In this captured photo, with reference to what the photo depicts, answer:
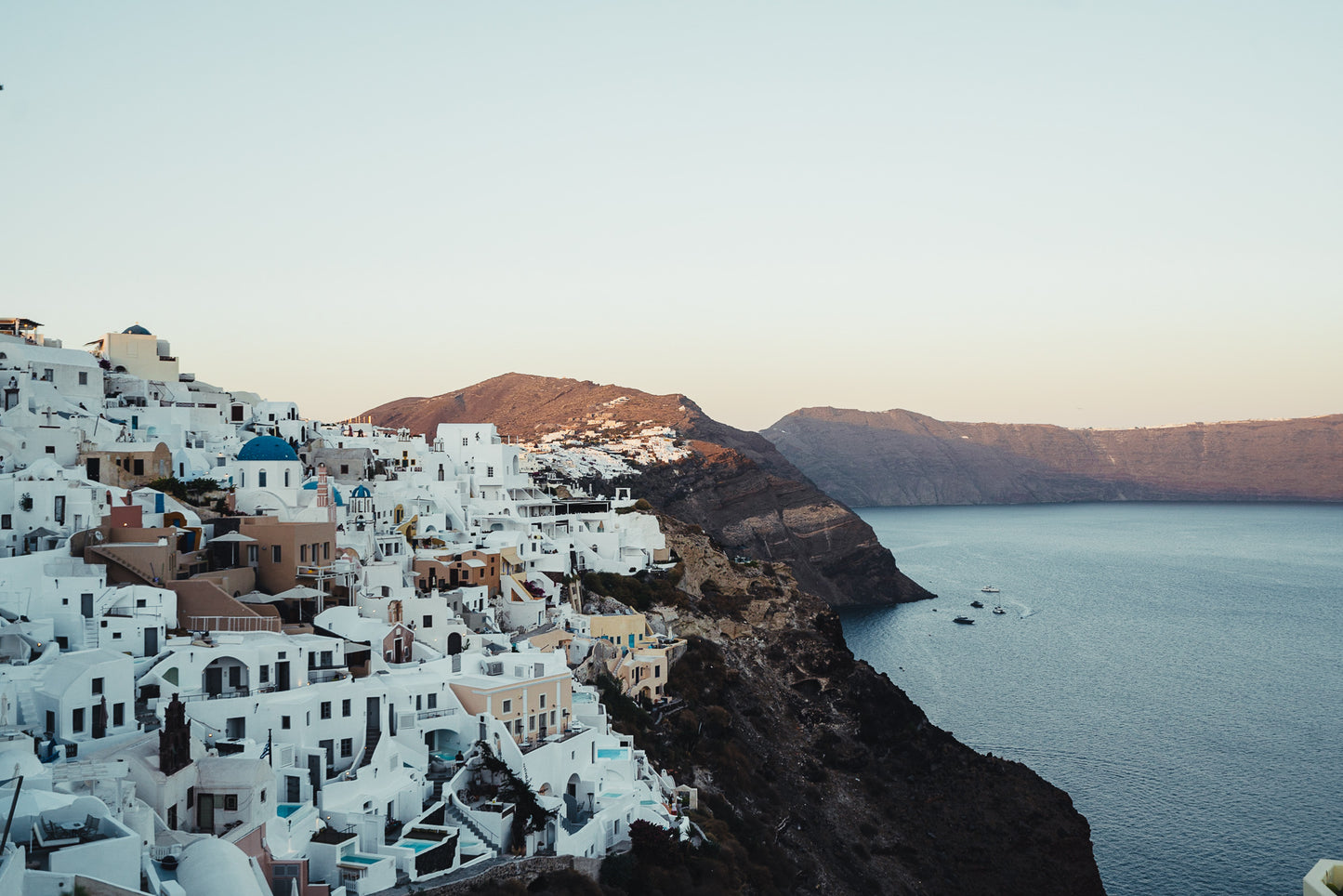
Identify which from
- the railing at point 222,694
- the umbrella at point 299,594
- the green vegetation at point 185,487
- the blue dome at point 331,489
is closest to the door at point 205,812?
the railing at point 222,694

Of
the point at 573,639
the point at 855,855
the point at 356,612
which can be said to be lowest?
the point at 855,855

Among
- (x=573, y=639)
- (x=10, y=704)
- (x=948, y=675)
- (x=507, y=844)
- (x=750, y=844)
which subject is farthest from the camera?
(x=948, y=675)

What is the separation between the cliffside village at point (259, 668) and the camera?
1535 cm

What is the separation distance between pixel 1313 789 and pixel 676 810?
98.7ft

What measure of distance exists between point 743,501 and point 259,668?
239 ft

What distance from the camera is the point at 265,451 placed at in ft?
107

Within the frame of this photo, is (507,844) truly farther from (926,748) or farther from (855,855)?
(926,748)

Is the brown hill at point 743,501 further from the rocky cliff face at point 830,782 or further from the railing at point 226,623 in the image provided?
the railing at point 226,623

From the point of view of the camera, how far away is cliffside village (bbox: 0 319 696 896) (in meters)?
15.4

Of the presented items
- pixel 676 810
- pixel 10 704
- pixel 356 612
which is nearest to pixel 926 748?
pixel 676 810

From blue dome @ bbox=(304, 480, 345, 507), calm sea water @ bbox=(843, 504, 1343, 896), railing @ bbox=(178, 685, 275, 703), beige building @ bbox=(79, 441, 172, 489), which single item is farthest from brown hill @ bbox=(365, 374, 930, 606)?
railing @ bbox=(178, 685, 275, 703)

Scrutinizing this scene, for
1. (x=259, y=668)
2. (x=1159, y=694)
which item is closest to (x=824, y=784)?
(x=259, y=668)

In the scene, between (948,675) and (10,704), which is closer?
(10,704)

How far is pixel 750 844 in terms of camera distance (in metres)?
30.6
